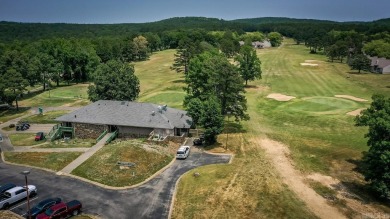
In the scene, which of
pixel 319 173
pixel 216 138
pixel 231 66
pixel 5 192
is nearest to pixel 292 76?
pixel 231 66

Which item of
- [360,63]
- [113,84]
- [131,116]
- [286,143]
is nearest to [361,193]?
[286,143]

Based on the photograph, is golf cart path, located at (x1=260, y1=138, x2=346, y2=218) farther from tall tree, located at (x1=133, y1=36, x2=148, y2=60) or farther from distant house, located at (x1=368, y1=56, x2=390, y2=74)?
tall tree, located at (x1=133, y1=36, x2=148, y2=60)

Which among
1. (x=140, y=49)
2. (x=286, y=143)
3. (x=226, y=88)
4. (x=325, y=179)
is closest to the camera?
(x=325, y=179)

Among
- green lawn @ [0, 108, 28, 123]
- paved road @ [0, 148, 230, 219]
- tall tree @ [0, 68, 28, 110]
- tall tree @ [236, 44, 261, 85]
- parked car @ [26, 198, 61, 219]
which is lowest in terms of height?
green lawn @ [0, 108, 28, 123]

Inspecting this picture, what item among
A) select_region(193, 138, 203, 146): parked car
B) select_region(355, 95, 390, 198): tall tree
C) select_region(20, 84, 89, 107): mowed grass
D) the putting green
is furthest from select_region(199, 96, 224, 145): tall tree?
select_region(20, 84, 89, 107): mowed grass

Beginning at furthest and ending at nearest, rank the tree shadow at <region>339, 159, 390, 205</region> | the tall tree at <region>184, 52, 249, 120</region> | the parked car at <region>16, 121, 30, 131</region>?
the parked car at <region>16, 121, 30, 131</region>, the tall tree at <region>184, 52, 249, 120</region>, the tree shadow at <region>339, 159, 390, 205</region>

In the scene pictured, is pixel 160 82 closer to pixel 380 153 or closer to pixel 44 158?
pixel 44 158
